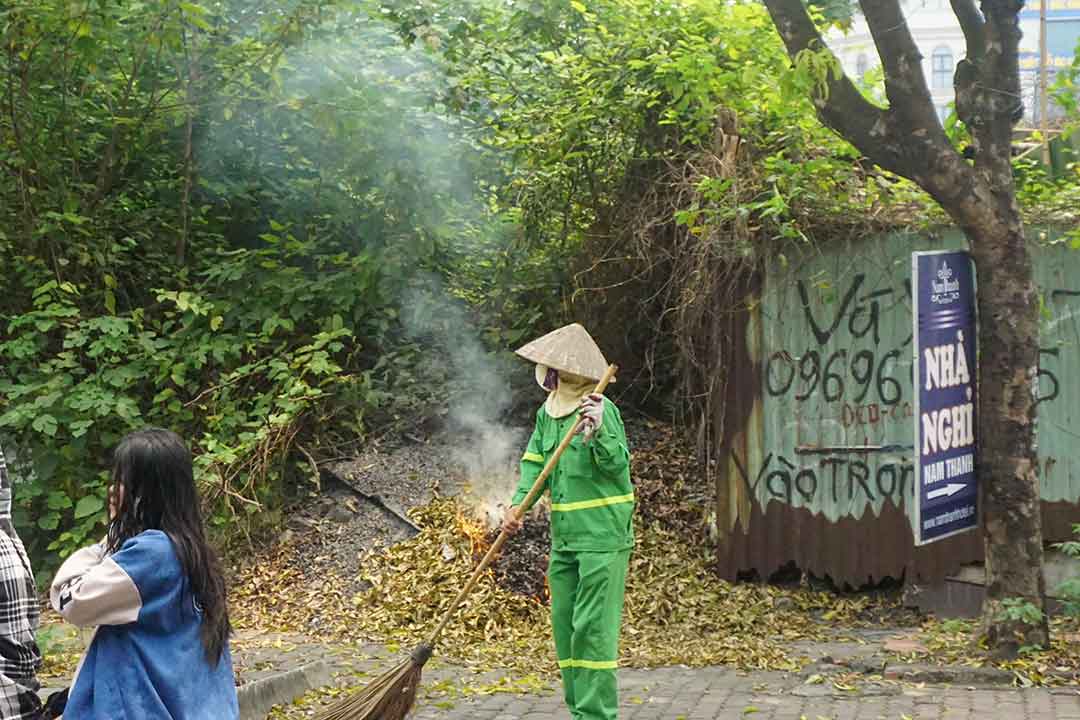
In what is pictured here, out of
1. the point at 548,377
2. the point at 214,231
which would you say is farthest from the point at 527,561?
the point at 214,231

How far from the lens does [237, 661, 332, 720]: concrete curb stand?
7188mm

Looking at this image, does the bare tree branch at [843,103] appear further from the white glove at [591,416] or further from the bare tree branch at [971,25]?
the white glove at [591,416]

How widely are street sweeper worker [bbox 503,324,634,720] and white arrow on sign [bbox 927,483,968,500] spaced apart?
2043 mm

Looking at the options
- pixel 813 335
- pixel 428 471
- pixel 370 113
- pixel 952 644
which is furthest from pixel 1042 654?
pixel 370 113

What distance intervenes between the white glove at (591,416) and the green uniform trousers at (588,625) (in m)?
0.61

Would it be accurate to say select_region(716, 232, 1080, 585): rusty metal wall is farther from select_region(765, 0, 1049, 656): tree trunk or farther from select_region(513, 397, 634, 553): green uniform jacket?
select_region(513, 397, 634, 553): green uniform jacket

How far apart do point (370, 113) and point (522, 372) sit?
8.48ft

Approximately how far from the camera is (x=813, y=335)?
1024cm

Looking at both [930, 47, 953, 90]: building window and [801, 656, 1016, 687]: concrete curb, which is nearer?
[801, 656, 1016, 687]: concrete curb

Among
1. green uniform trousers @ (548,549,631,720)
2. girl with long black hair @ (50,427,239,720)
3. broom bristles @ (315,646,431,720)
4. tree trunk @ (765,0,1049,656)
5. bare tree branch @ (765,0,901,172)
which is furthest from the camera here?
bare tree branch @ (765,0,901,172)

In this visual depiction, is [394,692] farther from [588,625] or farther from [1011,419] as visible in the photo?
[1011,419]

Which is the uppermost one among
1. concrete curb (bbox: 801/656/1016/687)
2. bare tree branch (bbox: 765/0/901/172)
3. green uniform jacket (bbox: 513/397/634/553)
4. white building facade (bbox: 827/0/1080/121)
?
white building facade (bbox: 827/0/1080/121)

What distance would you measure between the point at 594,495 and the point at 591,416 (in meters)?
0.46

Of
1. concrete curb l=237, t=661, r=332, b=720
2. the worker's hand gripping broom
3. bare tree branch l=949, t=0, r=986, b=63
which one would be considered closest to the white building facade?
bare tree branch l=949, t=0, r=986, b=63
